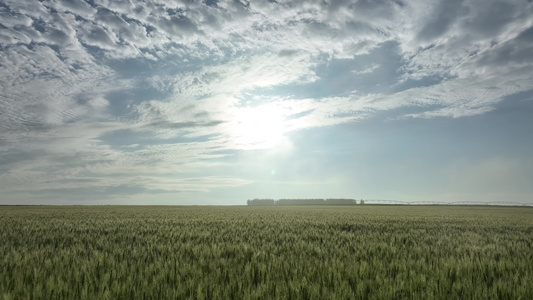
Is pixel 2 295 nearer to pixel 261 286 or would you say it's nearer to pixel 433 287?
pixel 261 286

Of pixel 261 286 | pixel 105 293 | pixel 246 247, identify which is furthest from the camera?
pixel 246 247

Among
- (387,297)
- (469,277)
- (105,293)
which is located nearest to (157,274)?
(105,293)

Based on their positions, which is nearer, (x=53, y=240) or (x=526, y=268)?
(x=526, y=268)

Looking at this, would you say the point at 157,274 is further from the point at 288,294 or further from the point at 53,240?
the point at 53,240

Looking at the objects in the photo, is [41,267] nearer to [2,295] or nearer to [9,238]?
[2,295]

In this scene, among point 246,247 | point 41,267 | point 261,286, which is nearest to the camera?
point 261,286

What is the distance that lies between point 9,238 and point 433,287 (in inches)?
459

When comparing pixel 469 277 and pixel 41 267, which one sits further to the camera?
pixel 41 267

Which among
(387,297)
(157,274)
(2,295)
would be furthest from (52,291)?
(387,297)

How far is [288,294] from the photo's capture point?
411 centimetres

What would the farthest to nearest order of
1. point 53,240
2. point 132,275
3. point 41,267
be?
point 53,240 < point 41,267 < point 132,275

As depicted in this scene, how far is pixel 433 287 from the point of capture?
439 cm

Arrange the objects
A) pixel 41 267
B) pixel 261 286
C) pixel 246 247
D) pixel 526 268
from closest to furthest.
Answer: pixel 261 286 < pixel 41 267 < pixel 526 268 < pixel 246 247

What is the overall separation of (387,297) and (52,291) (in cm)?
408
